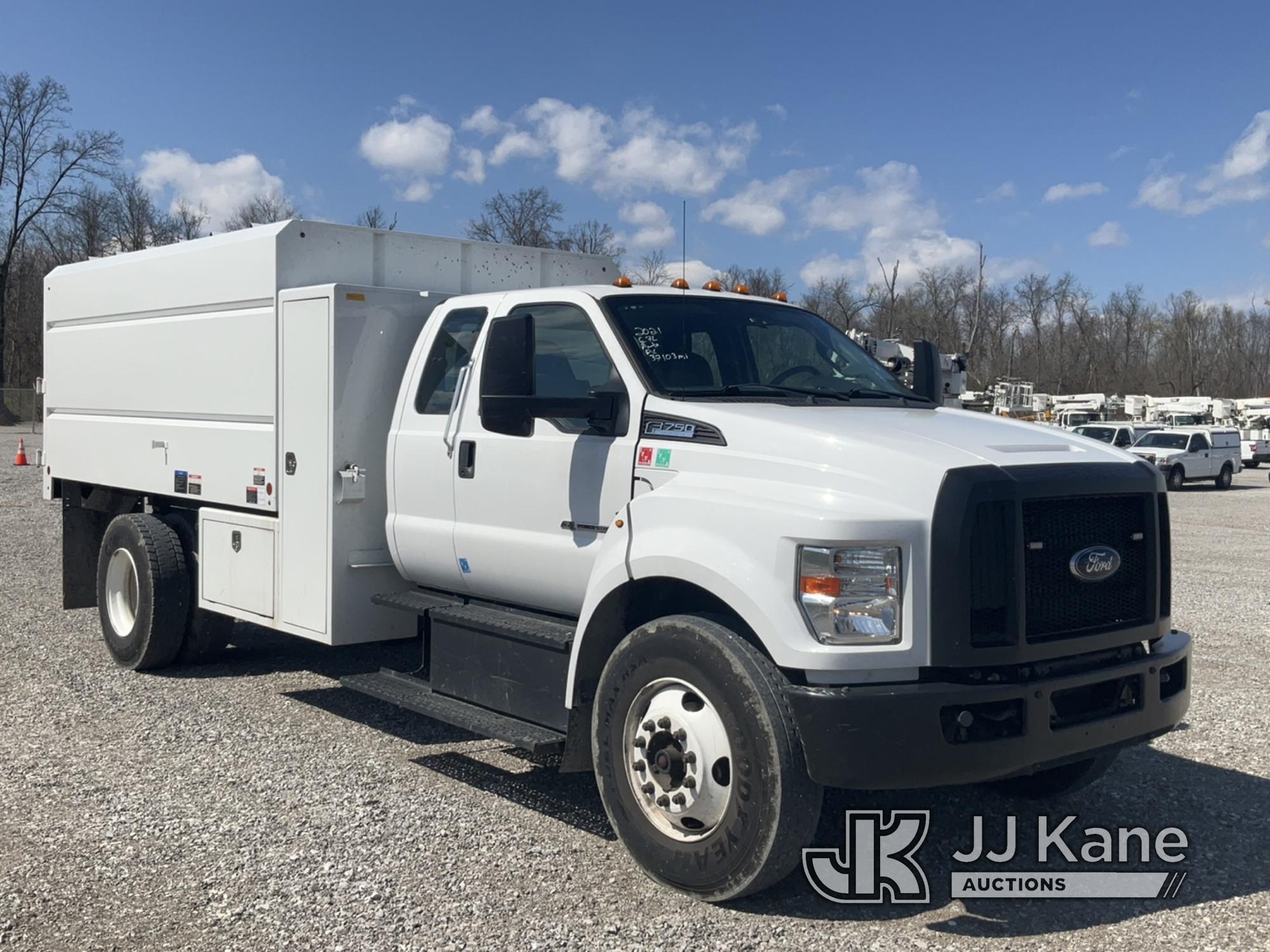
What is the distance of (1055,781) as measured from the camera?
5480 mm

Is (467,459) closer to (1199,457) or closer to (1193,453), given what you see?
(1193,453)

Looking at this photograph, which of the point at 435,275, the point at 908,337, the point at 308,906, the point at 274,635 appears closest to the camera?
the point at 308,906

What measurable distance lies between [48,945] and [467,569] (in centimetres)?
243

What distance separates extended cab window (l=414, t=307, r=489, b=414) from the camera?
6012 millimetres

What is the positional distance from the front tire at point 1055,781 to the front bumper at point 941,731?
1142mm

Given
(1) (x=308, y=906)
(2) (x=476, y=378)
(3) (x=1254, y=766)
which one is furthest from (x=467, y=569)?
(3) (x=1254, y=766)

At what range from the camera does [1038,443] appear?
4.58 metres

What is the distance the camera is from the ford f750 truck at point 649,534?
4.02 m

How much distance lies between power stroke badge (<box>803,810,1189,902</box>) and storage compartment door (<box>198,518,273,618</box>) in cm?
376

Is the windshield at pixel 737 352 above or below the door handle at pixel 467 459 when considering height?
above

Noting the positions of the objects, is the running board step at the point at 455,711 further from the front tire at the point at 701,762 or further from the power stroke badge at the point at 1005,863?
the power stroke badge at the point at 1005,863

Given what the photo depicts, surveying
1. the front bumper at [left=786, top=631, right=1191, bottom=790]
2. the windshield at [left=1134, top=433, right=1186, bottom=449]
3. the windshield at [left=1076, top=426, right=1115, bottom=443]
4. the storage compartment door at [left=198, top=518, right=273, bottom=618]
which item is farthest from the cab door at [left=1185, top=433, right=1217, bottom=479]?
the front bumper at [left=786, top=631, right=1191, bottom=790]

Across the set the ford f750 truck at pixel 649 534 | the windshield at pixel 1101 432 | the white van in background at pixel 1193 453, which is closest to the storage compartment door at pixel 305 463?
the ford f750 truck at pixel 649 534

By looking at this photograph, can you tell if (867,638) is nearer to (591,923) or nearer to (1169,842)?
(591,923)
